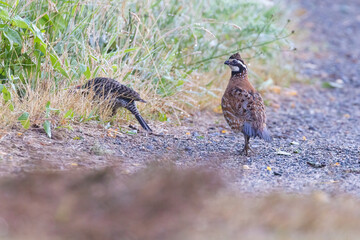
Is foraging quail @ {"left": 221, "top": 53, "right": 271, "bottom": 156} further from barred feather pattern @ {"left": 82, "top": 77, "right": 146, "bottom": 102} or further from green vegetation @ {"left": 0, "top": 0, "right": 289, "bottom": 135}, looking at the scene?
barred feather pattern @ {"left": 82, "top": 77, "right": 146, "bottom": 102}

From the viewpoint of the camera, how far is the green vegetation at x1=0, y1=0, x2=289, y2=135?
228 inches

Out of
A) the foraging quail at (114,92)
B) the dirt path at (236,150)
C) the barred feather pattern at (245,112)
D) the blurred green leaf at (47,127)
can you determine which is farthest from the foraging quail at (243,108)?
the blurred green leaf at (47,127)

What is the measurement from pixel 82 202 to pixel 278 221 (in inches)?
43.9

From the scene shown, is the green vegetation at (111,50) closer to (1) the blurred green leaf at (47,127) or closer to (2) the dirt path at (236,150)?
(1) the blurred green leaf at (47,127)

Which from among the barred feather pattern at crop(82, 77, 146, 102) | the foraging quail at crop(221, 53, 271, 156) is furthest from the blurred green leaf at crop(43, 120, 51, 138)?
the foraging quail at crop(221, 53, 271, 156)

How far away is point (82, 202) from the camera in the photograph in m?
3.37

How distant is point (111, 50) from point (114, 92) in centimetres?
105

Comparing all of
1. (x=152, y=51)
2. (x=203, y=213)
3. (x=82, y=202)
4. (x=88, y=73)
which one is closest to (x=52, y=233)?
(x=82, y=202)

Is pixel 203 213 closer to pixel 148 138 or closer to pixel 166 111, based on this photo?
pixel 148 138

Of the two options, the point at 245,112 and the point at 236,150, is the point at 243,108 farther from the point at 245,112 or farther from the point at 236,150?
the point at 236,150

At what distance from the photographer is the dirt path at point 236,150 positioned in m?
4.95

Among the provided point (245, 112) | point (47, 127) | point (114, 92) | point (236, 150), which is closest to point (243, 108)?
point (245, 112)

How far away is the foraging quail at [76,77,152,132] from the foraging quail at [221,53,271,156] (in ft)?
3.01

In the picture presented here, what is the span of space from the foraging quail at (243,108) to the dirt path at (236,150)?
264 millimetres
